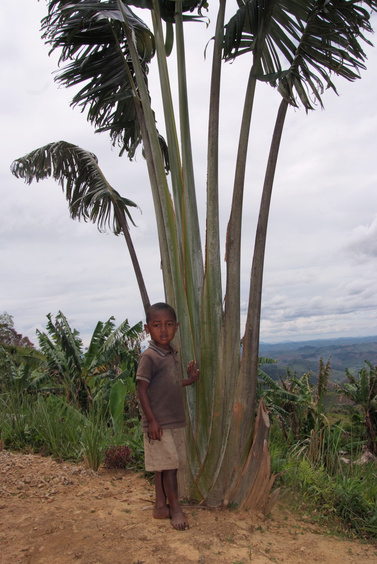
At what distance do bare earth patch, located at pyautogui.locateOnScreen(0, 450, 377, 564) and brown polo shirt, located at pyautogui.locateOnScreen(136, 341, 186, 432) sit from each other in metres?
0.69

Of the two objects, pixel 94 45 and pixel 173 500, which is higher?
pixel 94 45

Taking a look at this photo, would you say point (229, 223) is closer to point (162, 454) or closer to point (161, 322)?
point (161, 322)

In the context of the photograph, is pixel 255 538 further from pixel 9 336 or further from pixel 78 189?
pixel 9 336

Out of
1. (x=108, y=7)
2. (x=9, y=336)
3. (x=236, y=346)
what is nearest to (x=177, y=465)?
(x=236, y=346)

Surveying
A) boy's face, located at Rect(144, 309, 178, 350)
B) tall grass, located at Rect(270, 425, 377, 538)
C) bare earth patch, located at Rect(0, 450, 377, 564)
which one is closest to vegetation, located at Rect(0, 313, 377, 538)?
tall grass, located at Rect(270, 425, 377, 538)

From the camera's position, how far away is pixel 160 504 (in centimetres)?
336

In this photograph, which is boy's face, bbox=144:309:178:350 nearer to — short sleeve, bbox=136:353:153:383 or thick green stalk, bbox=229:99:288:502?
short sleeve, bbox=136:353:153:383

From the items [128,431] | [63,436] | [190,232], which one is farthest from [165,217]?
[128,431]

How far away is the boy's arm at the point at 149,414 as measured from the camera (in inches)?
126

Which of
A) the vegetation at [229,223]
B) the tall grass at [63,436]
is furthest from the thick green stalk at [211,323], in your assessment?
the tall grass at [63,436]

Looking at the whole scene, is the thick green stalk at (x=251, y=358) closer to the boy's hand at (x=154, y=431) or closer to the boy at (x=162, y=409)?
the boy at (x=162, y=409)

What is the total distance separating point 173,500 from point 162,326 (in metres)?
1.22

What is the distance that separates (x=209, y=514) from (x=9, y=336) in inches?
818

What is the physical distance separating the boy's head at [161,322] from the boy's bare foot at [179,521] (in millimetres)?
1193
